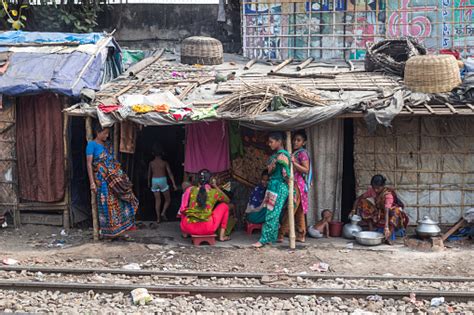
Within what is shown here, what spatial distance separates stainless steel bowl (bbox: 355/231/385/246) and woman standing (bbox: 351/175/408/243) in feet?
0.36

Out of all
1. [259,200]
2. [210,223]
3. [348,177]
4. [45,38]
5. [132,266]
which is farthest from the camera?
[45,38]

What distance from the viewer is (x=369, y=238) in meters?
10.8

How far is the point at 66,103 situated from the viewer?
1181cm

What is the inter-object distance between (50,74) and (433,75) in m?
5.92

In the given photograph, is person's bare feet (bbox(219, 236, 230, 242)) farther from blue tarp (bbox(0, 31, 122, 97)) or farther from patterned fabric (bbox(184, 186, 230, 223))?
blue tarp (bbox(0, 31, 122, 97))

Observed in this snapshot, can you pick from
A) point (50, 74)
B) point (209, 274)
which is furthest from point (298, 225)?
point (50, 74)

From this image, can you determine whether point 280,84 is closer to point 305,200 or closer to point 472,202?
point 305,200

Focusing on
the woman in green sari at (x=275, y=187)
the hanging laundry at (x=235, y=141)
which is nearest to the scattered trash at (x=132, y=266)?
the woman in green sari at (x=275, y=187)

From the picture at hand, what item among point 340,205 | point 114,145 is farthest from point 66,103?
point 340,205

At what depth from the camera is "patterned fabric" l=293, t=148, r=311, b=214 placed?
10.9 meters

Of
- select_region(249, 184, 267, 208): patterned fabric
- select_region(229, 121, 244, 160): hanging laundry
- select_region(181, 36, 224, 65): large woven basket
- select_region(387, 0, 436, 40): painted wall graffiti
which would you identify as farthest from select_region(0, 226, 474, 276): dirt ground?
select_region(387, 0, 436, 40): painted wall graffiti

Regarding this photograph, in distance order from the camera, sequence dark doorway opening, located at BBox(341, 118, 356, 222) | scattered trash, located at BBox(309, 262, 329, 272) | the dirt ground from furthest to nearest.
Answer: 1. dark doorway opening, located at BBox(341, 118, 356, 222)
2. the dirt ground
3. scattered trash, located at BBox(309, 262, 329, 272)

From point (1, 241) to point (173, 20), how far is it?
7528mm

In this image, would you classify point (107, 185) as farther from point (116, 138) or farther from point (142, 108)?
point (142, 108)
